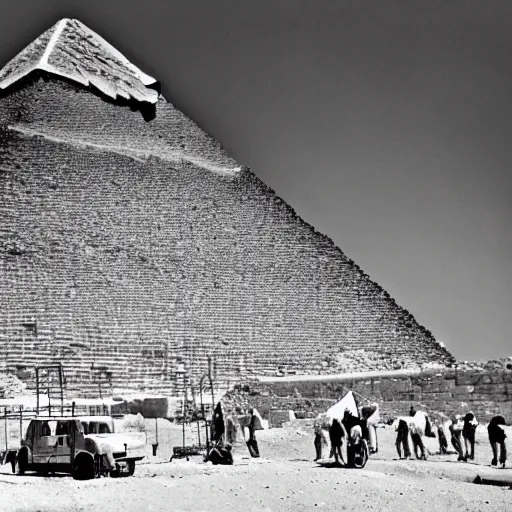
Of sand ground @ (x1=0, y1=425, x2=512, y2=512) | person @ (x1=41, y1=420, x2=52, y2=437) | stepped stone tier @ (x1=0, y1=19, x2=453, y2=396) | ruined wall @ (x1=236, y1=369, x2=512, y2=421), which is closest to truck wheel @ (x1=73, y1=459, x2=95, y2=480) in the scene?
sand ground @ (x1=0, y1=425, x2=512, y2=512)

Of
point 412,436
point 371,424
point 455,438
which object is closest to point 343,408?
point 412,436

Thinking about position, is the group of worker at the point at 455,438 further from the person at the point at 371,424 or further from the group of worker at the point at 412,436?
the person at the point at 371,424

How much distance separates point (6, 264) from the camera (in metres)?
40.1

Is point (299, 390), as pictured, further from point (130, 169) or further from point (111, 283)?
point (130, 169)

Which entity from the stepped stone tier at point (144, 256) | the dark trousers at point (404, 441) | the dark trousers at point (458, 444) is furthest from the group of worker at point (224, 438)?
the stepped stone tier at point (144, 256)

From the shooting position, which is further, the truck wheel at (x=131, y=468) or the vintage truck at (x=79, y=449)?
the truck wheel at (x=131, y=468)

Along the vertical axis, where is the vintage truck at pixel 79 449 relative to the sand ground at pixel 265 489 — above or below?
above

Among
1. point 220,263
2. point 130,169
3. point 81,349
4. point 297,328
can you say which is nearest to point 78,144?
point 130,169

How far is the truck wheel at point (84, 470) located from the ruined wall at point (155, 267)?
1797cm

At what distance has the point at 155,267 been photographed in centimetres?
4338

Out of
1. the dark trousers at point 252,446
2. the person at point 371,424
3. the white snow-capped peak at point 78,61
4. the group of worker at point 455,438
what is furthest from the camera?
the white snow-capped peak at point 78,61

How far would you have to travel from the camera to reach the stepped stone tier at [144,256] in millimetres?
37250

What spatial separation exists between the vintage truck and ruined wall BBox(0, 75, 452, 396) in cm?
1734

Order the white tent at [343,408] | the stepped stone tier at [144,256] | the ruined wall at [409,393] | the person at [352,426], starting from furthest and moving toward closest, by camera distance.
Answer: the stepped stone tier at [144,256]
the ruined wall at [409,393]
the white tent at [343,408]
the person at [352,426]
